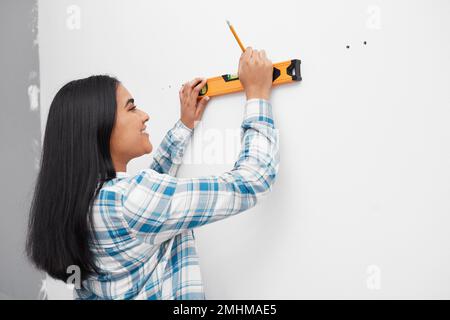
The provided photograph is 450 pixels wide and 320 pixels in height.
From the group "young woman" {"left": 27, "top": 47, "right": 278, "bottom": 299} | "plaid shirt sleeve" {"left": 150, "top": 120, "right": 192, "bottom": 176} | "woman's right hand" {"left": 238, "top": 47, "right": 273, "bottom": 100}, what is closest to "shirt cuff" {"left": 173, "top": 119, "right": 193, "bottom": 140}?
"plaid shirt sleeve" {"left": 150, "top": 120, "right": 192, "bottom": 176}

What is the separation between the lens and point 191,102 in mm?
970

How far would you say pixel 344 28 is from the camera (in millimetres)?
773

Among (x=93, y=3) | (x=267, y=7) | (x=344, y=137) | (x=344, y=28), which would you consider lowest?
(x=344, y=137)

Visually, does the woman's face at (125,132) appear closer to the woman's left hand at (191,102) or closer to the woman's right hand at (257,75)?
the woman's left hand at (191,102)

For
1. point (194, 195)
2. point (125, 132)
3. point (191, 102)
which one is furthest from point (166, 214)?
point (191, 102)

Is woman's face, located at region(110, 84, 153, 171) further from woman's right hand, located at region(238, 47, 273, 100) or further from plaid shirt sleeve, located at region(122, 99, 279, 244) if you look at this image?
woman's right hand, located at region(238, 47, 273, 100)

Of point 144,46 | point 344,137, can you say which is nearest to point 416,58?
point 344,137

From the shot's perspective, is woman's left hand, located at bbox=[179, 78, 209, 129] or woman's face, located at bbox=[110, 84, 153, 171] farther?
woman's left hand, located at bbox=[179, 78, 209, 129]

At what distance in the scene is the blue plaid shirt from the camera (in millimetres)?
734
